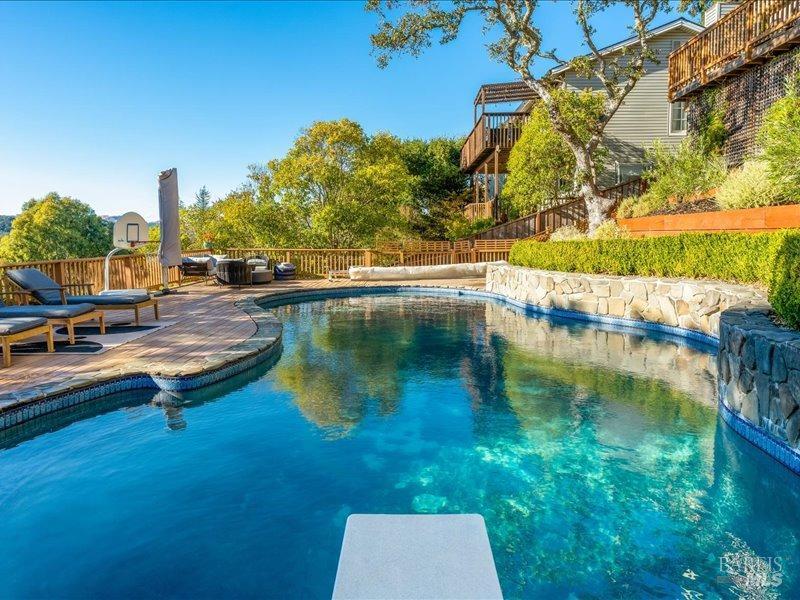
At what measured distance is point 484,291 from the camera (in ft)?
43.0

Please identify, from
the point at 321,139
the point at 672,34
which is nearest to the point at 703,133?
the point at 672,34

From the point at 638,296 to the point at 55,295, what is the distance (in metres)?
8.79

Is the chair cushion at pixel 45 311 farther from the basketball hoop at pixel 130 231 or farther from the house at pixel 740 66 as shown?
the house at pixel 740 66

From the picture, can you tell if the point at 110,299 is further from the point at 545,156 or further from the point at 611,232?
the point at 545,156

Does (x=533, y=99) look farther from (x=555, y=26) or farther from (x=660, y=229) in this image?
(x=660, y=229)

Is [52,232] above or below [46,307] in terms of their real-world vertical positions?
above

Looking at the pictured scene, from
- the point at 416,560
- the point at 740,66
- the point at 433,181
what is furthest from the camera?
the point at 433,181

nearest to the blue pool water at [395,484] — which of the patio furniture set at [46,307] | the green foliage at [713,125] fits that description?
the patio furniture set at [46,307]

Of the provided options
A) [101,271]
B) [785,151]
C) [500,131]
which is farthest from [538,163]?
[101,271]

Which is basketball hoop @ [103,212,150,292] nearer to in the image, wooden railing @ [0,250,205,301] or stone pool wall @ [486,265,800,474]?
wooden railing @ [0,250,205,301]

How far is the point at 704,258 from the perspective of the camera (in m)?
7.67

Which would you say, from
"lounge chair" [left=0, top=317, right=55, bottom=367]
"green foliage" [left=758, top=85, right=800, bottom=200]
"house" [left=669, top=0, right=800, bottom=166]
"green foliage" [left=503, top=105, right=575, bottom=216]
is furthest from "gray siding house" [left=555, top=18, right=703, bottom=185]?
"lounge chair" [left=0, top=317, right=55, bottom=367]

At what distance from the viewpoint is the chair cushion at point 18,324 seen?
204 inches

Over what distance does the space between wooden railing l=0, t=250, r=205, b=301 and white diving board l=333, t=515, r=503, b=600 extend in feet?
26.8
